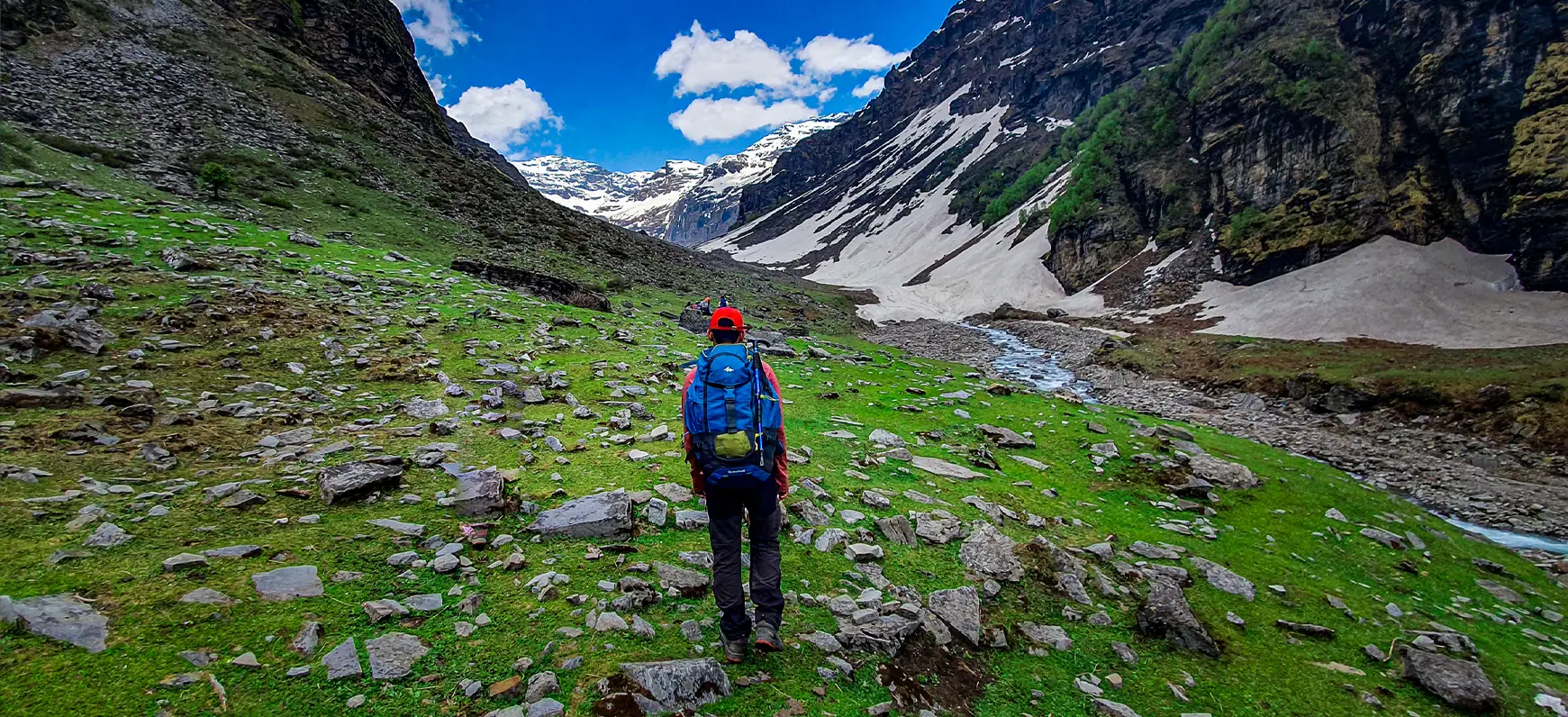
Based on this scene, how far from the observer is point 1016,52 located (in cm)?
18450

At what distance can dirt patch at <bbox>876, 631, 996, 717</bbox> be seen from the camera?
5.36 meters

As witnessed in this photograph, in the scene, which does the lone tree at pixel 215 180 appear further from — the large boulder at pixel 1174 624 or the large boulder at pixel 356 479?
the large boulder at pixel 1174 624

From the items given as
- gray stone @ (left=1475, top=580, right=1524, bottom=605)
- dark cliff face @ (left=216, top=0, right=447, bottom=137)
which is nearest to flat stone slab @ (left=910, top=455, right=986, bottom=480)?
gray stone @ (left=1475, top=580, right=1524, bottom=605)

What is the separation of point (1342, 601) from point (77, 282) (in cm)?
2474

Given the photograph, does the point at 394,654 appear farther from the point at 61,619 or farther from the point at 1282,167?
the point at 1282,167

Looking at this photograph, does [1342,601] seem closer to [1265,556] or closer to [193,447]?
[1265,556]

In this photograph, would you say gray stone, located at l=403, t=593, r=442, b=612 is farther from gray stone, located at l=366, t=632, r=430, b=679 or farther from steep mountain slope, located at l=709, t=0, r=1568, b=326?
steep mountain slope, located at l=709, t=0, r=1568, b=326

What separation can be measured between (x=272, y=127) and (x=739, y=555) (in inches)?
1764

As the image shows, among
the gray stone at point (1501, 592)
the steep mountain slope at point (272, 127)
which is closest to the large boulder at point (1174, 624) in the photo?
the gray stone at point (1501, 592)

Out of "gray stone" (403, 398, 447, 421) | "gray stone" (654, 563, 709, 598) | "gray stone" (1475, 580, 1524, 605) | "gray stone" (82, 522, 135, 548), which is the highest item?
"gray stone" (403, 398, 447, 421)

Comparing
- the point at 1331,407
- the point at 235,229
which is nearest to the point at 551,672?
the point at 235,229

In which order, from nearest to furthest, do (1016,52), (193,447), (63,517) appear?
1. (63,517)
2. (193,447)
3. (1016,52)

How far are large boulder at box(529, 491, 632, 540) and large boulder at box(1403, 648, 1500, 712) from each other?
374 inches

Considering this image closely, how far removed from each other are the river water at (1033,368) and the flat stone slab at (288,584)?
2765cm
